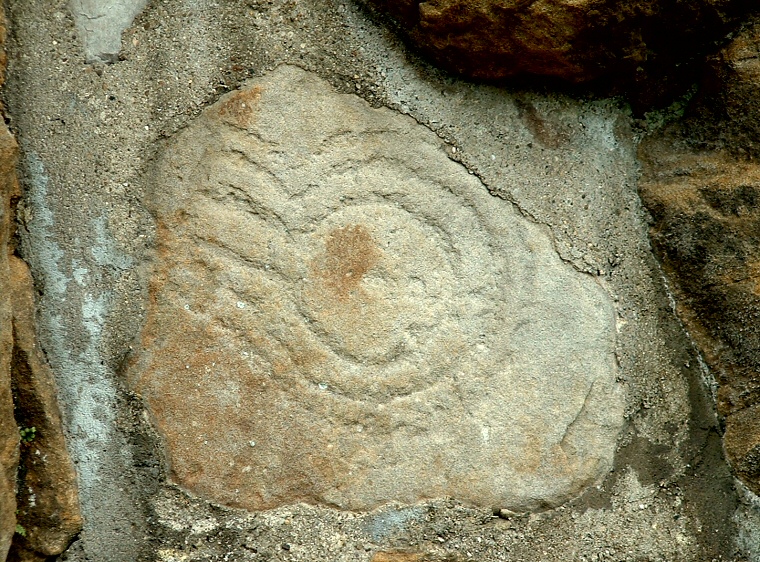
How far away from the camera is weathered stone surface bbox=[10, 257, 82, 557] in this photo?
163cm

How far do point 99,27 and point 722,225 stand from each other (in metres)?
1.24

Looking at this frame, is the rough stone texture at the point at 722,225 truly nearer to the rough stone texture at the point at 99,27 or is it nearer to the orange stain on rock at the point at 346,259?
the orange stain on rock at the point at 346,259

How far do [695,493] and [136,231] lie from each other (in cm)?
120

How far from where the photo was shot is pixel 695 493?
69.0 inches

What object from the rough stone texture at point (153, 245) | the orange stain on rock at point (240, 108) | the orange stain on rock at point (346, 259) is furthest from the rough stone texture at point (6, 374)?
the orange stain on rock at point (346, 259)

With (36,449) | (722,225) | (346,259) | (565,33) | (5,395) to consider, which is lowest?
(36,449)

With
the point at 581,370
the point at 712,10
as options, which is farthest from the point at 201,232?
the point at 712,10

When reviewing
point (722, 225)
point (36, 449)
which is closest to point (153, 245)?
point (36, 449)

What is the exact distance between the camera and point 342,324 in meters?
1.70

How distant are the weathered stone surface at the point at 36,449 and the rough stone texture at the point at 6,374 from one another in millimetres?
92

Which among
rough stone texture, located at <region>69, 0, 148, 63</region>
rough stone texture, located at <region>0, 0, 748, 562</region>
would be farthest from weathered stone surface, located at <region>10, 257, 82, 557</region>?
rough stone texture, located at <region>69, 0, 148, 63</region>

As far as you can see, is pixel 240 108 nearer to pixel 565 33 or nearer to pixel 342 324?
pixel 342 324

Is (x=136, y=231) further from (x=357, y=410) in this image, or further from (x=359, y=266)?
(x=357, y=410)

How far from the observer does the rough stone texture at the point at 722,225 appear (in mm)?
1624
